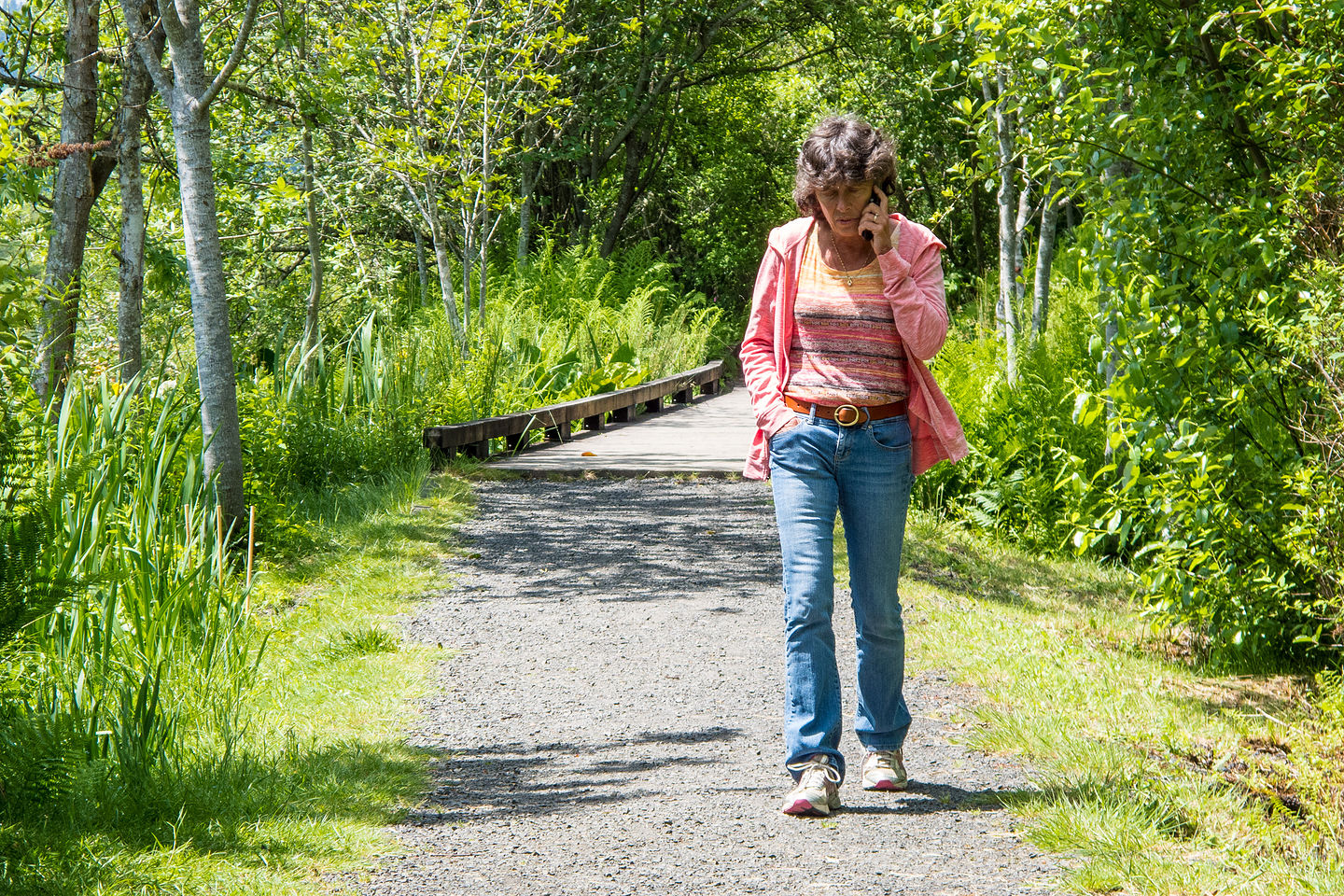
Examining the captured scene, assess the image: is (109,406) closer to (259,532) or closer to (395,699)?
(395,699)

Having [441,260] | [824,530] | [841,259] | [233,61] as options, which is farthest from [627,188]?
[824,530]

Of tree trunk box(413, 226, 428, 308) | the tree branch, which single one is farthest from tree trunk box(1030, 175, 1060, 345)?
tree trunk box(413, 226, 428, 308)

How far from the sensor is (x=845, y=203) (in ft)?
11.6

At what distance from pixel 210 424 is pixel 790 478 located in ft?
13.7

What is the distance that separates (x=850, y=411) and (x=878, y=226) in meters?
0.52

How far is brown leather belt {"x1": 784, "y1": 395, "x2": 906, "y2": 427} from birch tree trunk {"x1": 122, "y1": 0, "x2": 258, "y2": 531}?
390cm

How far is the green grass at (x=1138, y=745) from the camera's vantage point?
125 inches

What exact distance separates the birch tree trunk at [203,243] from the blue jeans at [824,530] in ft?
12.8

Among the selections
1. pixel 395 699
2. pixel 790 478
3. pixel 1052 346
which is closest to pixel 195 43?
pixel 395 699

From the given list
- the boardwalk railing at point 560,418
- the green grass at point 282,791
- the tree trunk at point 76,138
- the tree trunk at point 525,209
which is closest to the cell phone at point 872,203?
the green grass at point 282,791

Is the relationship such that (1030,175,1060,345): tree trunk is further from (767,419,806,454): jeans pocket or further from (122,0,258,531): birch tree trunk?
(767,419,806,454): jeans pocket

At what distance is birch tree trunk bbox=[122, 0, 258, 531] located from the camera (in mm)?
6438

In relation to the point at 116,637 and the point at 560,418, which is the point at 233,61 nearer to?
the point at 116,637

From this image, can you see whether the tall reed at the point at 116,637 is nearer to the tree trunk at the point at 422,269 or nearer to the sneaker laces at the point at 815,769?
the sneaker laces at the point at 815,769
